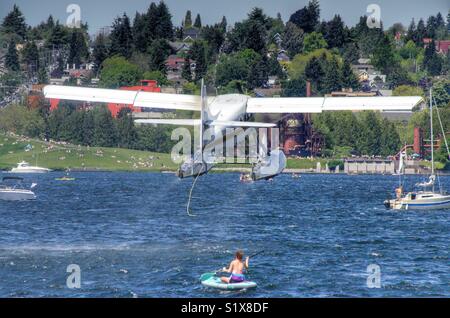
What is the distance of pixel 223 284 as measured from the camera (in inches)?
1809

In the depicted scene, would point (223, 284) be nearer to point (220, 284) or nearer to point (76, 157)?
point (220, 284)

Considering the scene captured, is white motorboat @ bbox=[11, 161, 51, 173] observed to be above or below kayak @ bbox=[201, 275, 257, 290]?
below

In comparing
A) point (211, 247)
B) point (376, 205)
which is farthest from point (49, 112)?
point (211, 247)

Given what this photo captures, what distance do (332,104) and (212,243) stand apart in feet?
30.1

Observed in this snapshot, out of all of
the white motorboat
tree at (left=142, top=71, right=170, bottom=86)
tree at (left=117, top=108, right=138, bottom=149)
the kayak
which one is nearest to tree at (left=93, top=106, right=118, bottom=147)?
tree at (left=117, top=108, right=138, bottom=149)

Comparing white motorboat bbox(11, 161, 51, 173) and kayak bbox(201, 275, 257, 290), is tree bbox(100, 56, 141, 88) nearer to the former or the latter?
white motorboat bbox(11, 161, 51, 173)

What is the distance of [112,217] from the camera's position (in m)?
85.7

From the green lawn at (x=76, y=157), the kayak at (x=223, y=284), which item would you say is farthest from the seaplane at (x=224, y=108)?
the green lawn at (x=76, y=157)

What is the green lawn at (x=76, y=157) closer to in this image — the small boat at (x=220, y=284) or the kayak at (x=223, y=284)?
the small boat at (x=220, y=284)

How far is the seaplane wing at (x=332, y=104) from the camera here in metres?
63.9

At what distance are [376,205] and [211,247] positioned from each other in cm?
4270

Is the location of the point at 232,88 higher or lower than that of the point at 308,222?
higher

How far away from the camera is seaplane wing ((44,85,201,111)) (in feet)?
226
